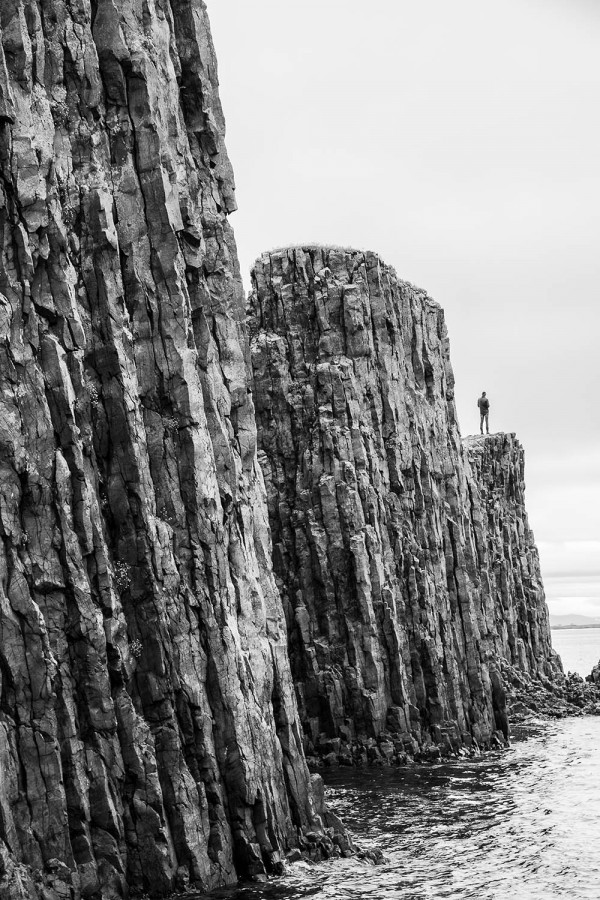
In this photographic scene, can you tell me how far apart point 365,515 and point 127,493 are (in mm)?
38386

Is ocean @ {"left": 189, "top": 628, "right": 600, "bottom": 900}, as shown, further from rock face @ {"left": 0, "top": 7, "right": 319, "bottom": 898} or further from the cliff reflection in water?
rock face @ {"left": 0, "top": 7, "right": 319, "bottom": 898}

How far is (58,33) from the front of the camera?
42438mm

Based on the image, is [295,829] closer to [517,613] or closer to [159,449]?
[159,449]

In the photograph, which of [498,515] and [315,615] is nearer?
[315,615]

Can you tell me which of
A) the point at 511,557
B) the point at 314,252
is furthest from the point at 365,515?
the point at 511,557

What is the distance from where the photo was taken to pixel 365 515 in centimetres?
7862

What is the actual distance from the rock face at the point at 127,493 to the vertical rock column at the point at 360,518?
2779cm

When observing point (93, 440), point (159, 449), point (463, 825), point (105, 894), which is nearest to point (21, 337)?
point (93, 440)

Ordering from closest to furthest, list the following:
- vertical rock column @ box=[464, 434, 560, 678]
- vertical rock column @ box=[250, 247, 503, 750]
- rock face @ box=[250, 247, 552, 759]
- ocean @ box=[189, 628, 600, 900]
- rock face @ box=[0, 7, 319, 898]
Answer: rock face @ box=[0, 7, 319, 898] → ocean @ box=[189, 628, 600, 900] → rock face @ box=[250, 247, 552, 759] → vertical rock column @ box=[250, 247, 503, 750] → vertical rock column @ box=[464, 434, 560, 678]

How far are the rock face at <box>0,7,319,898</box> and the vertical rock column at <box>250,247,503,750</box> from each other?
91.2ft

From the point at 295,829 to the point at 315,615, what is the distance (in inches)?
1301

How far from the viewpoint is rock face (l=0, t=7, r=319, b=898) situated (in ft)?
120

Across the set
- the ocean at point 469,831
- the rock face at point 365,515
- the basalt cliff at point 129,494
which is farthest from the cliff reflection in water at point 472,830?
the rock face at point 365,515

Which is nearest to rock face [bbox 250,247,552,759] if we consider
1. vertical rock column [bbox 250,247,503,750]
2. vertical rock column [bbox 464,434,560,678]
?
vertical rock column [bbox 250,247,503,750]
